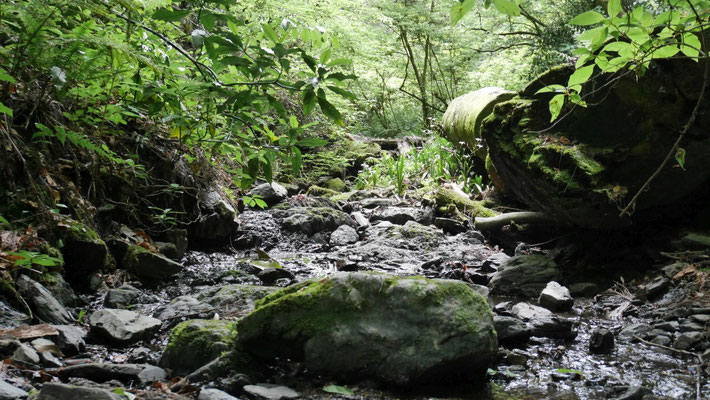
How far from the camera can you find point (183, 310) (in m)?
3.75

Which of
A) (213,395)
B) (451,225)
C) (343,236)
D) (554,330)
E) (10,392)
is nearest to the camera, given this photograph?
(10,392)

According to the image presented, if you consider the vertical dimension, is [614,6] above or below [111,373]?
above

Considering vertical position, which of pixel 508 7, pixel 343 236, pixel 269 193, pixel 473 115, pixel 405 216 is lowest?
pixel 343 236

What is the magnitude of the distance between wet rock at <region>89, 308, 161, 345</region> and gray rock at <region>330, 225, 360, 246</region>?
386 cm

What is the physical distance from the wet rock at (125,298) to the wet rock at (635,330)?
361cm

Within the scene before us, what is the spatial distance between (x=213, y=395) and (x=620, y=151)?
4096 millimetres

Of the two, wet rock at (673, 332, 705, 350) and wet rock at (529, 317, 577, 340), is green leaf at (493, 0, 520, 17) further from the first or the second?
wet rock at (673, 332, 705, 350)

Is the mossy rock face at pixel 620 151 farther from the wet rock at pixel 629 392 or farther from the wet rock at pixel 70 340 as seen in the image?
the wet rock at pixel 70 340

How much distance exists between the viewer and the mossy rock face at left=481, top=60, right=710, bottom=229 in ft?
14.1

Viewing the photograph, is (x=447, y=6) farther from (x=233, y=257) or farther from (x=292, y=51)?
(x=292, y=51)

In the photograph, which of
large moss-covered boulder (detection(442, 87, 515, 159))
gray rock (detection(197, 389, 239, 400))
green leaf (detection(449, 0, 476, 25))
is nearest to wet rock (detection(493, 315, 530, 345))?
gray rock (detection(197, 389, 239, 400))

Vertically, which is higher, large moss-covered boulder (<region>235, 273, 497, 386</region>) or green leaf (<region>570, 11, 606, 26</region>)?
green leaf (<region>570, 11, 606, 26</region>)

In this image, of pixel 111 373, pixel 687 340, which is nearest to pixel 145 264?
pixel 111 373

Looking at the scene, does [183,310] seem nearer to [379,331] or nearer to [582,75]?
[379,331]
